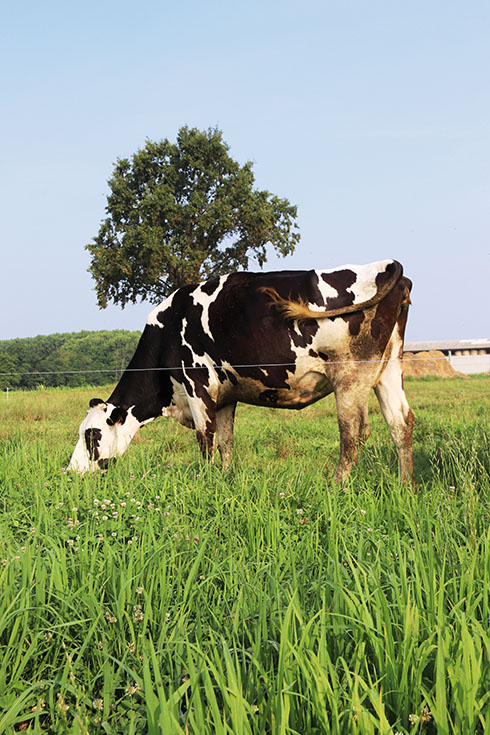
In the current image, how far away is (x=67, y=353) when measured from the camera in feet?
148

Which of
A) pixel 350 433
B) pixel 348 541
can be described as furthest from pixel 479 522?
pixel 350 433

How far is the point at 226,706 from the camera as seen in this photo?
6.18 feet

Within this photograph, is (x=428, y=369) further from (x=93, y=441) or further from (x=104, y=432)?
(x=93, y=441)

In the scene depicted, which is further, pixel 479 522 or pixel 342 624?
pixel 479 522

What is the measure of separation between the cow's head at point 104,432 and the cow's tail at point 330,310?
7.76ft

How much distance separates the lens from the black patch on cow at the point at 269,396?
6.48 m

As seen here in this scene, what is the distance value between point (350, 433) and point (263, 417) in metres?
6.49

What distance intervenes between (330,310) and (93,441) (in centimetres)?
307

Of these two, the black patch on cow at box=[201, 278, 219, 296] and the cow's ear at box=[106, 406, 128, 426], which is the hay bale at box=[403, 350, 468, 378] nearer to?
the black patch on cow at box=[201, 278, 219, 296]

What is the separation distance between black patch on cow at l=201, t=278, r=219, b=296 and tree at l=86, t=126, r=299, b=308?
18907 mm

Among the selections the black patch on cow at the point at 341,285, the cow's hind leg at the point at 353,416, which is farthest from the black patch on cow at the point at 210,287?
the cow's hind leg at the point at 353,416

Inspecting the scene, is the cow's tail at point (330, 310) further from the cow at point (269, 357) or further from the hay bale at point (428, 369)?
the hay bale at point (428, 369)

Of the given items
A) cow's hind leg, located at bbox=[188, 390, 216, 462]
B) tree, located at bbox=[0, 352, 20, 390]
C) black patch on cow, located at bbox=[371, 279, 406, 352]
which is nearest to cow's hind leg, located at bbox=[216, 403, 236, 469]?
cow's hind leg, located at bbox=[188, 390, 216, 462]

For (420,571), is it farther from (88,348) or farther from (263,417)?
(88,348)
